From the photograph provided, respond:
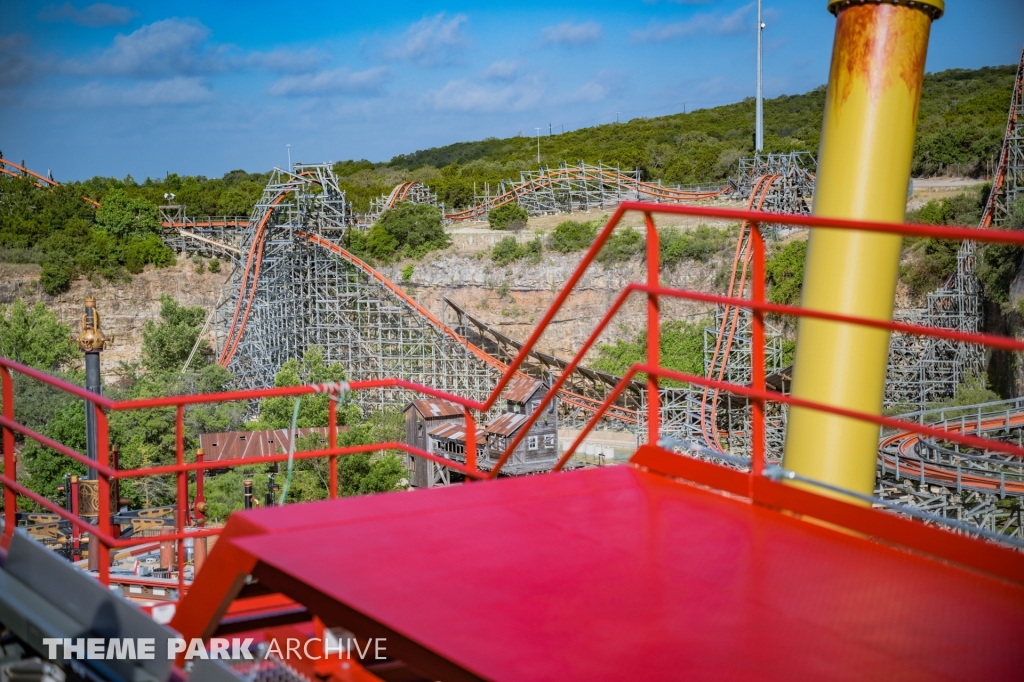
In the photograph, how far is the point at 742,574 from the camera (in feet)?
5.95

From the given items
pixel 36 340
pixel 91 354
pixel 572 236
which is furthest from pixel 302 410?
pixel 572 236

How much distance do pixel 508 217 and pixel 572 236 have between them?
10.4ft

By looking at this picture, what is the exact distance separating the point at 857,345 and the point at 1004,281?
49.8 feet

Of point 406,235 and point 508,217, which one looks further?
point 508,217

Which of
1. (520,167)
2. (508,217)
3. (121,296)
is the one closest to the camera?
(121,296)

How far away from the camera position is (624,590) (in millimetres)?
1715

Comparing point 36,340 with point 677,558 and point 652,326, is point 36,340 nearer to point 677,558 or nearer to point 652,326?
point 652,326

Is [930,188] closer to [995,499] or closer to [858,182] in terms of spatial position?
[995,499]

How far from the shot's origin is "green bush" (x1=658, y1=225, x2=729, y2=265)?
72.3 ft

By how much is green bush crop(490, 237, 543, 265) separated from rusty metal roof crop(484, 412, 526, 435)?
9.78 m

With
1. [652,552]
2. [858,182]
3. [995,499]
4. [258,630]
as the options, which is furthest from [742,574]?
[995,499]

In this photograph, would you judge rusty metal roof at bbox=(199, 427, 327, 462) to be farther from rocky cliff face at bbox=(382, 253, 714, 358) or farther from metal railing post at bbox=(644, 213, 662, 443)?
metal railing post at bbox=(644, 213, 662, 443)

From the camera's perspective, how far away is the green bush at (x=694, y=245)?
22.0 metres

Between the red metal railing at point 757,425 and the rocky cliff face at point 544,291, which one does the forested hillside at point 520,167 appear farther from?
the red metal railing at point 757,425
